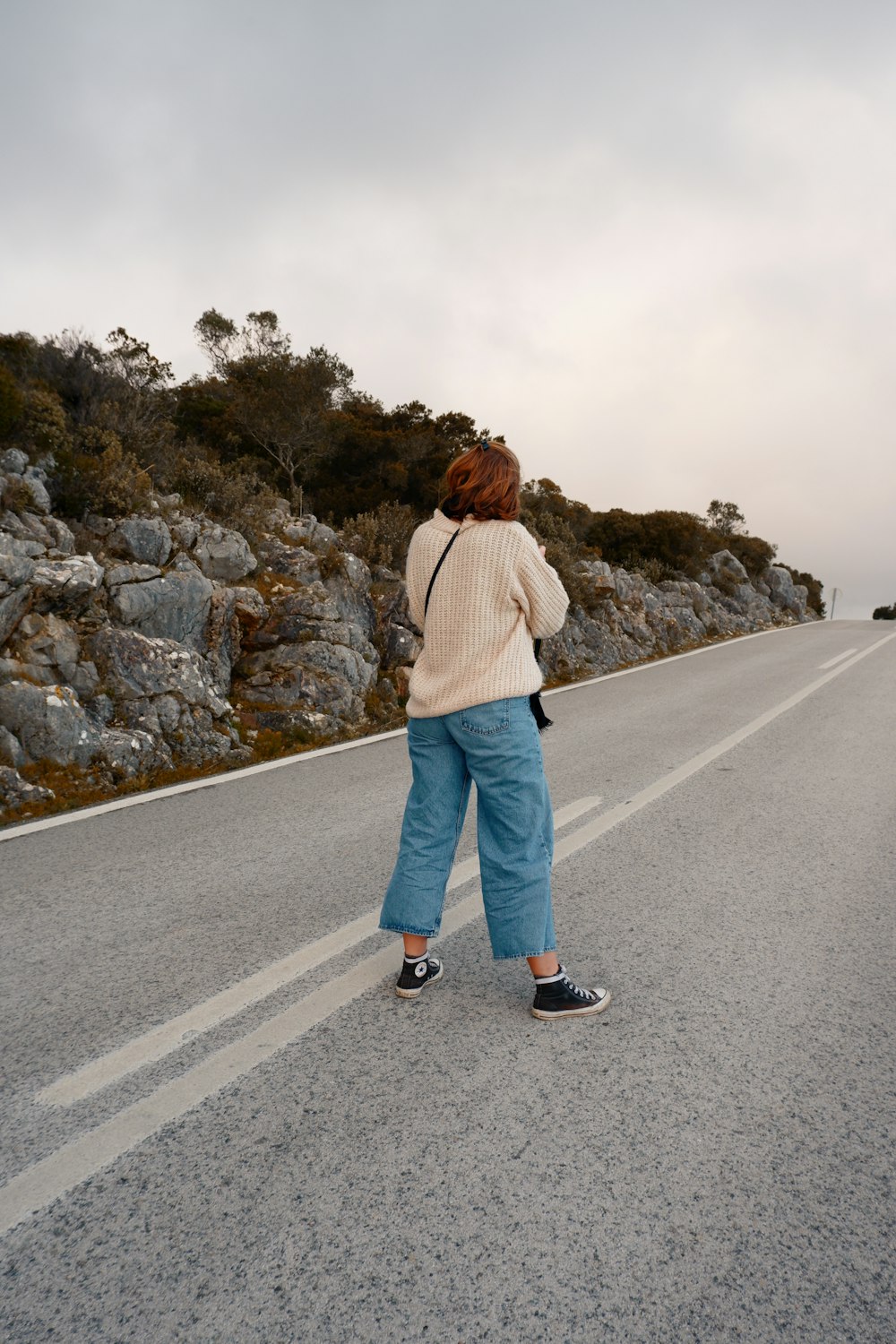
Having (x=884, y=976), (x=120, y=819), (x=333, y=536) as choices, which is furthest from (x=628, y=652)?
(x=884, y=976)

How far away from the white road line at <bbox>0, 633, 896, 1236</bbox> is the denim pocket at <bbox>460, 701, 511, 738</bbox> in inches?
42.3

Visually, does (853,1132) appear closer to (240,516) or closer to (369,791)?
(369,791)

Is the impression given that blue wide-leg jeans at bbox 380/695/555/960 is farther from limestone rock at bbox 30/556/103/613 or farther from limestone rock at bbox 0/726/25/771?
limestone rock at bbox 30/556/103/613

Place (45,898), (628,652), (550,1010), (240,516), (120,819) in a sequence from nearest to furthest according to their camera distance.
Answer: (550,1010) < (45,898) < (120,819) < (240,516) < (628,652)

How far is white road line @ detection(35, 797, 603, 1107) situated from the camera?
8.60 feet

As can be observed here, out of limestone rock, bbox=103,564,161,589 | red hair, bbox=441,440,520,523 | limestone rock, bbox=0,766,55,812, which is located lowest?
limestone rock, bbox=0,766,55,812

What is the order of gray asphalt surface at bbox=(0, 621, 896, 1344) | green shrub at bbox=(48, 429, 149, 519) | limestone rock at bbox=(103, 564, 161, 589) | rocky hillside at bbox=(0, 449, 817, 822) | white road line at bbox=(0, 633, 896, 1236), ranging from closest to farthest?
gray asphalt surface at bbox=(0, 621, 896, 1344), white road line at bbox=(0, 633, 896, 1236), rocky hillside at bbox=(0, 449, 817, 822), limestone rock at bbox=(103, 564, 161, 589), green shrub at bbox=(48, 429, 149, 519)

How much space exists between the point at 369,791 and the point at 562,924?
268cm

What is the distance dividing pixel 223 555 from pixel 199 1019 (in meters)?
7.65

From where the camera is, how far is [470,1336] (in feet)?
5.80

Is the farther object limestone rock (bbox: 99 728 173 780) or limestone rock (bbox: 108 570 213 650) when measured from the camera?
limestone rock (bbox: 108 570 213 650)

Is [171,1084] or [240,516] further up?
[240,516]

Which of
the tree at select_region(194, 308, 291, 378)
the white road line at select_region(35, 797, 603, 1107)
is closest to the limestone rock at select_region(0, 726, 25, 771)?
the white road line at select_region(35, 797, 603, 1107)

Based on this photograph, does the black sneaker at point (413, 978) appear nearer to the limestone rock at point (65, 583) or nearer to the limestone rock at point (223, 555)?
the limestone rock at point (65, 583)
